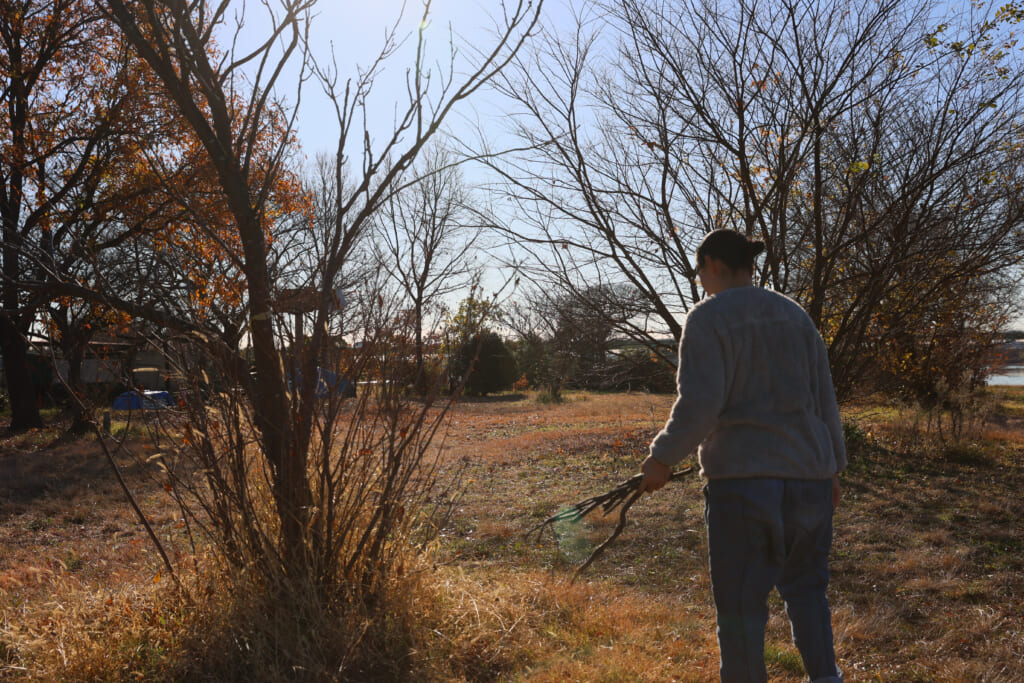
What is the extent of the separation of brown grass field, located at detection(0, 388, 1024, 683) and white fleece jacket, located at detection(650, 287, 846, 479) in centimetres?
117

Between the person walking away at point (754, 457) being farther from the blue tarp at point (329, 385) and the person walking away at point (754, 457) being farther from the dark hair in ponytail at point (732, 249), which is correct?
the blue tarp at point (329, 385)

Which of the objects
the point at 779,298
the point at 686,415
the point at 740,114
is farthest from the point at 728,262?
the point at 740,114

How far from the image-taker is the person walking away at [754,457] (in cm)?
223

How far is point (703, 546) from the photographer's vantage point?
554 centimetres

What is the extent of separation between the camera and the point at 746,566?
2236 millimetres

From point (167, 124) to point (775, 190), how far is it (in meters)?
8.84

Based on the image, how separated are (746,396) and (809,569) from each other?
60cm

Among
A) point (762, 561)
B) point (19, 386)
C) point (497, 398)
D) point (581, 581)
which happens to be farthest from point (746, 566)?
point (497, 398)

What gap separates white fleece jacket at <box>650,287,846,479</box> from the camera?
224 cm

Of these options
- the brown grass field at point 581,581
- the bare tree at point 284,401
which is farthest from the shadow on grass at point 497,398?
the bare tree at point 284,401

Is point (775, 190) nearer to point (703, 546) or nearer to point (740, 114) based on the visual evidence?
point (740, 114)

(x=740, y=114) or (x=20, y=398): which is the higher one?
(x=740, y=114)

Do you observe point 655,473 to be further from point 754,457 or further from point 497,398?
point 497,398

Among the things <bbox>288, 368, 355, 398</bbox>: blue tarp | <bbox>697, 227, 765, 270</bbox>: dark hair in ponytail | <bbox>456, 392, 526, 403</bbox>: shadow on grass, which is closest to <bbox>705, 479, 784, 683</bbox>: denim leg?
<bbox>697, 227, 765, 270</bbox>: dark hair in ponytail
